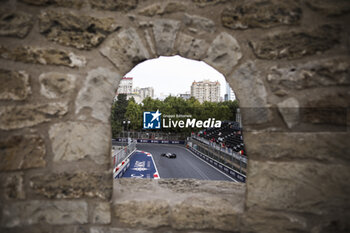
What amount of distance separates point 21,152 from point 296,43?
1.74 metres

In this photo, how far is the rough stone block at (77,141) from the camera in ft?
3.97

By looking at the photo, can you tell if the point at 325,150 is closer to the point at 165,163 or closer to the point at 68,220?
the point at 68,220

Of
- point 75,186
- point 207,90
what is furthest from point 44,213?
point 207,90

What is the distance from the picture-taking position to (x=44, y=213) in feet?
3.98

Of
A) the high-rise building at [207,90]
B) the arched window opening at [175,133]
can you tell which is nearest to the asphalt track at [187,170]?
the arched window opening at [175,133]

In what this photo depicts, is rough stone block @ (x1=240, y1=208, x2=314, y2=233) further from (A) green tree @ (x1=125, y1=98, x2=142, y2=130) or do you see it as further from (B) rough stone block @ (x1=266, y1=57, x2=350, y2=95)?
(A) green tree @ (x1=125, y1=98, x2=142, y2=130)

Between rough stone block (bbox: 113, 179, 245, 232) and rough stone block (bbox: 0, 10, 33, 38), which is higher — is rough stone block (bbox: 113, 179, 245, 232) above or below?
below

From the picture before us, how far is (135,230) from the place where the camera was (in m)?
1.23

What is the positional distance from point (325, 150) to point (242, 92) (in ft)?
1.83

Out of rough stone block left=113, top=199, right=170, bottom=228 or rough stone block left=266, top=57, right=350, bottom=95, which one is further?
rough stone block left=113, top=199, right=170, bottom=228

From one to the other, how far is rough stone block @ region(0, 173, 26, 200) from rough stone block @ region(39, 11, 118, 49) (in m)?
0.86

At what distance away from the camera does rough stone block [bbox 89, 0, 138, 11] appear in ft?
3.95

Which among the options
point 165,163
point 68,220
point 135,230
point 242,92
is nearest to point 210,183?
point 135,230

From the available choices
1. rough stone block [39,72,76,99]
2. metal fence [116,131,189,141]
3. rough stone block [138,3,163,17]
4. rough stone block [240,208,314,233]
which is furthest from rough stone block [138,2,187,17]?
metal fence [116,131,189,141]
